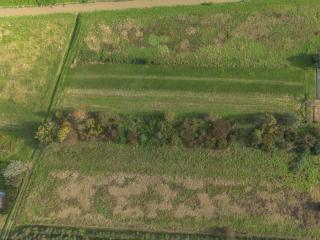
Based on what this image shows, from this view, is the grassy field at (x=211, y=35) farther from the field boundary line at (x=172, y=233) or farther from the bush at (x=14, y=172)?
the field boundary line at (x=172, y=233)

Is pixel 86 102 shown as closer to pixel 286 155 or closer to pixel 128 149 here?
pixel 128 149

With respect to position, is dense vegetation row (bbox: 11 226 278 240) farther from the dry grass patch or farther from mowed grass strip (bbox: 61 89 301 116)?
mowed grass strip (bbox: 61 89 301 116)

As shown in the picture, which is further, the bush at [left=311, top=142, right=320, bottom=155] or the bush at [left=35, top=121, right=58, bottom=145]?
the bush at [left=35, top=121, right=58, bottom=145]

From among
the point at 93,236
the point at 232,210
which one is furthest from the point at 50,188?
the point at 232,210

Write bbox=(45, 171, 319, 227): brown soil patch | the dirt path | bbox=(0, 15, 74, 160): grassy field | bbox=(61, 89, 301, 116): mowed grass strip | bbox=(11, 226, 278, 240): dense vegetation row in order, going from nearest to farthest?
bbox=(11, 226, 278, 240): dense vegetation row < bbox=(45, 171, 319, 227): brown soil patch < bbox=(61, 89, 301, 116): mowed grass strip < bbox=(0, 15, 74, 160): grassy field < the dirt path

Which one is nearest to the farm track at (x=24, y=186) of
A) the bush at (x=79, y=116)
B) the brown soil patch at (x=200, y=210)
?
the bush at (x=79, y=116)

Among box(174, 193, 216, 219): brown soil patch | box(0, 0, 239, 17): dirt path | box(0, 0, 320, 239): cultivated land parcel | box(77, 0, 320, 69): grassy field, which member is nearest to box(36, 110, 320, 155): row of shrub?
box(0, 0, 320, 239): cultivated land parcel

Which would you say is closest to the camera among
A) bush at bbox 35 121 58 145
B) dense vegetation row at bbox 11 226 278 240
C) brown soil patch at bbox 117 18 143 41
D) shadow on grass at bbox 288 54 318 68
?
dense vegetation row at bbox 11 226 278 240
